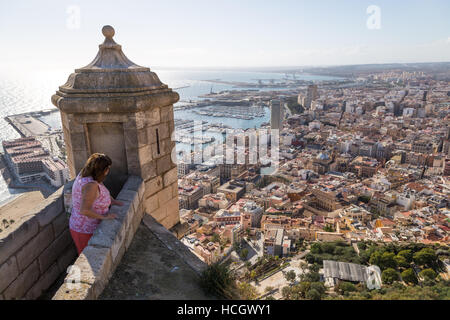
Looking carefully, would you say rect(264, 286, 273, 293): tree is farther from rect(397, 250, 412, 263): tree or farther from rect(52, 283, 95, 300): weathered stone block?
rect(52, 283, 95, 300): weathered stone block

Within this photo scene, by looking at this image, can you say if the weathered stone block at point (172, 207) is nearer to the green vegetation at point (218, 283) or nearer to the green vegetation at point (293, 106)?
the green vegetation at point (218, 283)

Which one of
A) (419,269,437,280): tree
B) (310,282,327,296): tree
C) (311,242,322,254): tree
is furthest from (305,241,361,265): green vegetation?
(310,282,327,296): tree

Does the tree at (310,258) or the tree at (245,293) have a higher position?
the tree at (245,293)

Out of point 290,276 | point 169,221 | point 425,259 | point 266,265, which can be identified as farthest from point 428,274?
point 169,221

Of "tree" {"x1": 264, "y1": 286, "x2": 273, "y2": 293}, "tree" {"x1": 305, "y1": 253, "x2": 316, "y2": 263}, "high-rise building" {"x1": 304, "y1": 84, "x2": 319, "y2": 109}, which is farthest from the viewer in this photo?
"high-rise building" {"x1": 304, "y1": 84, "x2": 319, "y2": 109}

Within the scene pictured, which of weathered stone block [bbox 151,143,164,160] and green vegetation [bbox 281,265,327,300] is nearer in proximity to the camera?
weathered stone block [bbox 151,143,164,160]

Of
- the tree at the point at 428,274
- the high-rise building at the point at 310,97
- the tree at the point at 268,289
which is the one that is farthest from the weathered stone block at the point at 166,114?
the high-rise building at the point at 310,97
